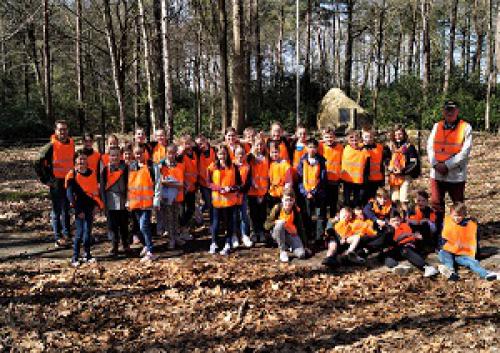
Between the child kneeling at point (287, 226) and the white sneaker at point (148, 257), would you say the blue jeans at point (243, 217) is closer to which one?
the child kneeling at point (287, 226)

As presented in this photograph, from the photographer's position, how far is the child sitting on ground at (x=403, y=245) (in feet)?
22.1

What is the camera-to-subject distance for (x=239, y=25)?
1767 centimetres

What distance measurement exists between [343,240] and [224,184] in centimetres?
216

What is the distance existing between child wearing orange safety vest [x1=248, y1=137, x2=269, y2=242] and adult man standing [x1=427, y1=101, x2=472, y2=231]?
2764mm

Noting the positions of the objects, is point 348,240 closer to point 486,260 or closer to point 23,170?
point 486,260

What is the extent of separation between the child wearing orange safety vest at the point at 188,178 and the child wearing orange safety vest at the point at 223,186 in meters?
0.79

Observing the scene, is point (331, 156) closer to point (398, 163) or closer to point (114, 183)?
point (398, 163)

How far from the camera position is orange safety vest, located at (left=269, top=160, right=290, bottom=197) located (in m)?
7.86

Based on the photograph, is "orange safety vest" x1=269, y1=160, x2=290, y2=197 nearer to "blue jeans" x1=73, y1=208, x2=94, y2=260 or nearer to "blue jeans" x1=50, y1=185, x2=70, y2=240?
"blue jeans" x1=73, y1=208, x2=94, y2=260

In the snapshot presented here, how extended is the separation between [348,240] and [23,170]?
13345 mm

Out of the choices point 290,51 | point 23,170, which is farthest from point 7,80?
point 290,51

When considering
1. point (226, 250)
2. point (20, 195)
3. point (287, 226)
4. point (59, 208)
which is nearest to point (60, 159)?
point (59, 208)

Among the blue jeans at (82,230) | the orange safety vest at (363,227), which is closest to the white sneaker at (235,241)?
the orange safety vest at (363,227)

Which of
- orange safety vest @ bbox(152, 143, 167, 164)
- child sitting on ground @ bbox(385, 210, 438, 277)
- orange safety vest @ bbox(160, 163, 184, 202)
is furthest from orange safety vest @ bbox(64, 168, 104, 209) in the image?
child sitting on ground @ bbox(385, 210, 438, 277)
